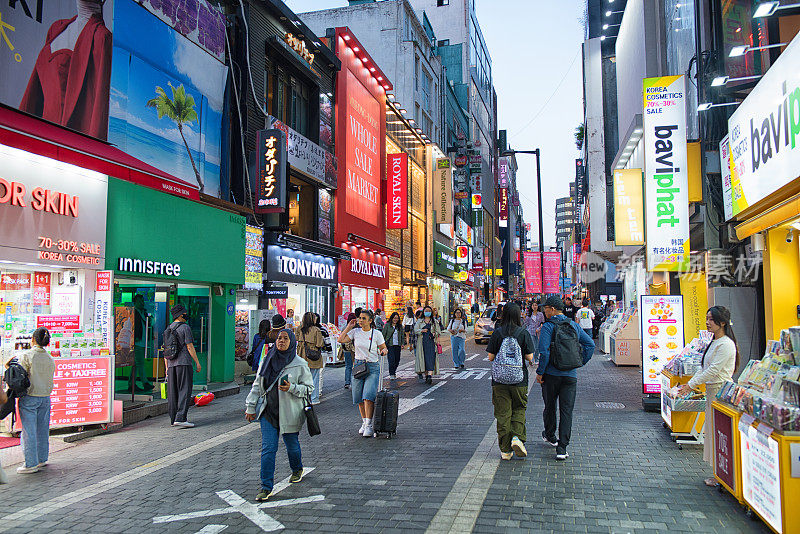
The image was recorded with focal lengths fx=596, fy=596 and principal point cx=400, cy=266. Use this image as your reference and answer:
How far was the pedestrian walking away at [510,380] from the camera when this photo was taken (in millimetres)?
6980

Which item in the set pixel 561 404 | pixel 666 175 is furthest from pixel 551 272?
pixel 561 404

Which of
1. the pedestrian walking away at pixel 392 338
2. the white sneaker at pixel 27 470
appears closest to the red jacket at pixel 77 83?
the white sneaker at pixel 27 470

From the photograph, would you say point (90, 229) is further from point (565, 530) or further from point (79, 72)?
point (565, 530)

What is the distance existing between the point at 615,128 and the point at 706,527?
35.8 metres

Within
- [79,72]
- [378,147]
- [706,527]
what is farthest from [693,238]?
[378,147]

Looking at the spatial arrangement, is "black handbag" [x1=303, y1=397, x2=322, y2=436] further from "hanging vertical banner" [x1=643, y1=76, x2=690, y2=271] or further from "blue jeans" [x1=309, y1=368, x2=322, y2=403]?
"hanging vertical banner" [x1=643, y1=76, x2=690, y2=271]

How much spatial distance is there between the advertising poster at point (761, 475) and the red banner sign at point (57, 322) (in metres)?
9.26

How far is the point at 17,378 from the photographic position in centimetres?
674

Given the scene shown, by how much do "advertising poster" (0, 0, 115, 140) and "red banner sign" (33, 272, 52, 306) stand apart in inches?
106

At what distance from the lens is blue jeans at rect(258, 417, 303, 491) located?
18.7ft

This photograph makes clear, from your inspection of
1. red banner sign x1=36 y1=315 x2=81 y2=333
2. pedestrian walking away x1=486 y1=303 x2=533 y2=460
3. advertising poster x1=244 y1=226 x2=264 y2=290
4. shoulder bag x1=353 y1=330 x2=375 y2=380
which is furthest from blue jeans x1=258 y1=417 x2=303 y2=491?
advertising poster x1=244 y1=226 x2=264 y2=290

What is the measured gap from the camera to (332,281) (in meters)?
23.5

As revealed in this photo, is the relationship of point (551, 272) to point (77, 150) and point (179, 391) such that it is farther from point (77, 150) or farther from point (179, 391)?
point (77, 150)

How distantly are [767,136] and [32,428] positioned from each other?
1113 cm
